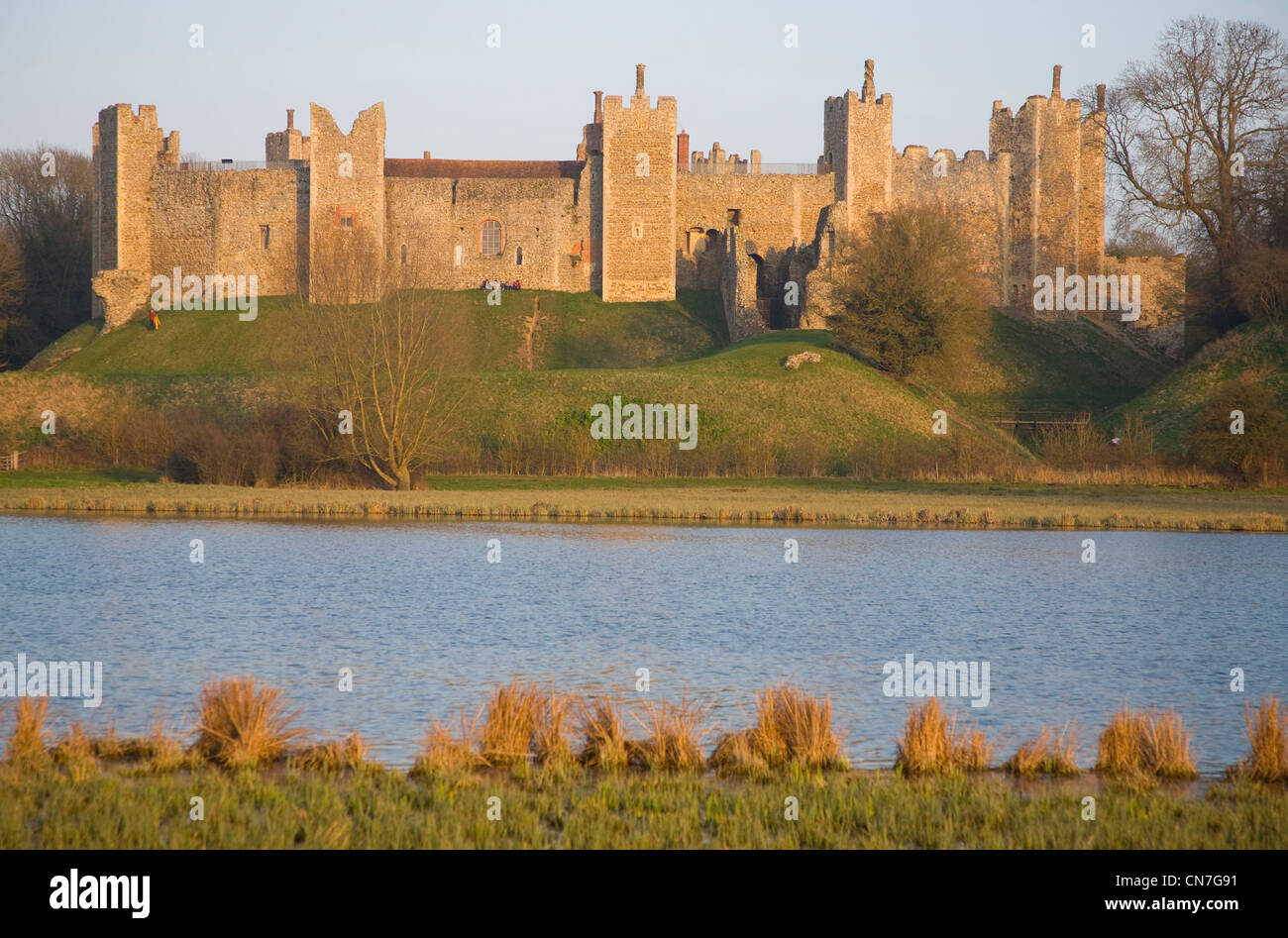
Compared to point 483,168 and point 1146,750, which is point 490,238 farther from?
point 1146,750

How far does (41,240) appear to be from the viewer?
2089 inches

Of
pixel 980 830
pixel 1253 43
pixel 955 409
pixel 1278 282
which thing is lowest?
pixel 980 830

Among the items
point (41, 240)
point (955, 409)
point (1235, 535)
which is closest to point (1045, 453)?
point (955, 409)

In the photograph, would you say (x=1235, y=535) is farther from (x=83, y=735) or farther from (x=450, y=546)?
(x=83, y=735)

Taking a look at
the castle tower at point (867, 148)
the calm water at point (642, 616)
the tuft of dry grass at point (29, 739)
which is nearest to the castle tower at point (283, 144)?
the castle tower at point (867, 148)

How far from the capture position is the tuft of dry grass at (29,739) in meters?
8.18

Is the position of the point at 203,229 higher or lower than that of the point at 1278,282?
higher

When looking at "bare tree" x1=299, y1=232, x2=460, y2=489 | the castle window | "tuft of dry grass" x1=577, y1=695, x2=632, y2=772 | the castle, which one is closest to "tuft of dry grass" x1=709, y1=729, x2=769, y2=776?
"tuft of dry grass" x1=577, y1=695, x2=632, y2=772

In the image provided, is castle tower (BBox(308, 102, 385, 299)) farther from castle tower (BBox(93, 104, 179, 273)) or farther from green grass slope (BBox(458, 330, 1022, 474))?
green grass slope (BBox(458, 330, 1022, 474))

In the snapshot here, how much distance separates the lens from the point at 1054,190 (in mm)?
48438

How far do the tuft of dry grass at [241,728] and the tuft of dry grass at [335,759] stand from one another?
20 cm

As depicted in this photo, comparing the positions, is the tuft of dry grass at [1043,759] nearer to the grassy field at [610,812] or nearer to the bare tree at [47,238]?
the grassy field at [610,812]

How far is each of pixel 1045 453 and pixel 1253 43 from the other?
17.8 meters

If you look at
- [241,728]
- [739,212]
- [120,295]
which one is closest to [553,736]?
[241,728]
